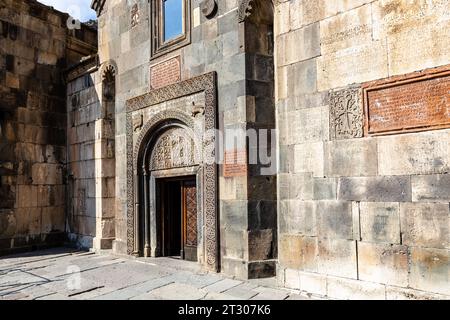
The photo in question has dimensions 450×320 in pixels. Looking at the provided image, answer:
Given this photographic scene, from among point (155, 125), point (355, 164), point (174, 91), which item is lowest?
point (355, 164)

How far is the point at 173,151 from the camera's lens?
7969 millimetres

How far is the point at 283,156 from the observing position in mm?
5832

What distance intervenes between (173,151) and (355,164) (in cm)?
393

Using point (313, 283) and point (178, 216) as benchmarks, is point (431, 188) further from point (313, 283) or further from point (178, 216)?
point (178, 216)

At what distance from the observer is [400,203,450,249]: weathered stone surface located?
429 cm

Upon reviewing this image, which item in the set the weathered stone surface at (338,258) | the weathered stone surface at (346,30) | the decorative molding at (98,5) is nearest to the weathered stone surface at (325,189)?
the weathered stone surface at (338,258)

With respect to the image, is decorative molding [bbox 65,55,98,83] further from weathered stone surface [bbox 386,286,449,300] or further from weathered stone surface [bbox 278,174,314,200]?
weathered stone surface [bbox 386,286,449,300]

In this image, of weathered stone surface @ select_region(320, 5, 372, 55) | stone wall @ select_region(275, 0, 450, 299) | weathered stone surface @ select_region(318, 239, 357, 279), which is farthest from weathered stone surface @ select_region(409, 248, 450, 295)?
weathered stone surface @ select_region(320, 5, 372, 55)

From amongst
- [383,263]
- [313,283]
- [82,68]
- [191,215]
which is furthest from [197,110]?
[82,68]

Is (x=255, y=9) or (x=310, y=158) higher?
(x=255, y=9)

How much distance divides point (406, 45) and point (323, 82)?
111cm

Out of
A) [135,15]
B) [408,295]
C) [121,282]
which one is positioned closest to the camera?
[408,295]

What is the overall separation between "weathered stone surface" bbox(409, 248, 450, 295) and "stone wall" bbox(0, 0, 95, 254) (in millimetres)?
8952
